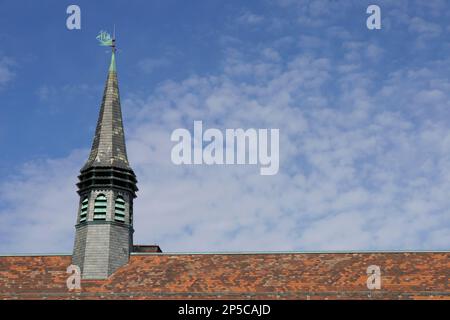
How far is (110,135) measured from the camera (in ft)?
181

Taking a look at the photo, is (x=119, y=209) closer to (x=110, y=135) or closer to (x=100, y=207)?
(x=100, y=207)

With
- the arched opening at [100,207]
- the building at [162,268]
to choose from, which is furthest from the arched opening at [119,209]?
the arched opening at [100,207]

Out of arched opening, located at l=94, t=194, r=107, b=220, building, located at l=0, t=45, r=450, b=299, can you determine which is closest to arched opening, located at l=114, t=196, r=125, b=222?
building, located at l=0, t=45, r=450, b=299

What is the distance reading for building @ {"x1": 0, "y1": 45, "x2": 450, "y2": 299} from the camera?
152 feet

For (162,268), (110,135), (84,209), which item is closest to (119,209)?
(84,209)

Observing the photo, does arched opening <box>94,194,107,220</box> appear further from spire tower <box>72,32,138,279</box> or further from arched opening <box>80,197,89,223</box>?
arched opening <box>80,197,89,223</box>

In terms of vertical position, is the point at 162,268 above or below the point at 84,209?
below

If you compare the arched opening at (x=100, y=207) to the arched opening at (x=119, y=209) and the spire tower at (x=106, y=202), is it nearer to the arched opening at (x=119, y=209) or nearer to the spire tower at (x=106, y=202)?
the spire tower at (x=106, y=202)

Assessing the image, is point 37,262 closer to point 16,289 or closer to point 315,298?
point 16,289

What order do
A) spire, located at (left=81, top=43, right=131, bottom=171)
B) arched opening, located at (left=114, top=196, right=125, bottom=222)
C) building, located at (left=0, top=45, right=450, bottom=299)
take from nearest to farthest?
building, located at (left=0, top=45, right=450, bottom=299) < arched opening, located at (left=114, top=196, right=125, bottom=222) < spire, located at (left=81, top=43, right=131, bottom=171)

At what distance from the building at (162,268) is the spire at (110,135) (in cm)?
9

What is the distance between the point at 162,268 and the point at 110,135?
1082 cm

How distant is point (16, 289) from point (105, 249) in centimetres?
605

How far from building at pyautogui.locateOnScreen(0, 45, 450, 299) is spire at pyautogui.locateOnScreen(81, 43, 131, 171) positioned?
93 millimetres
